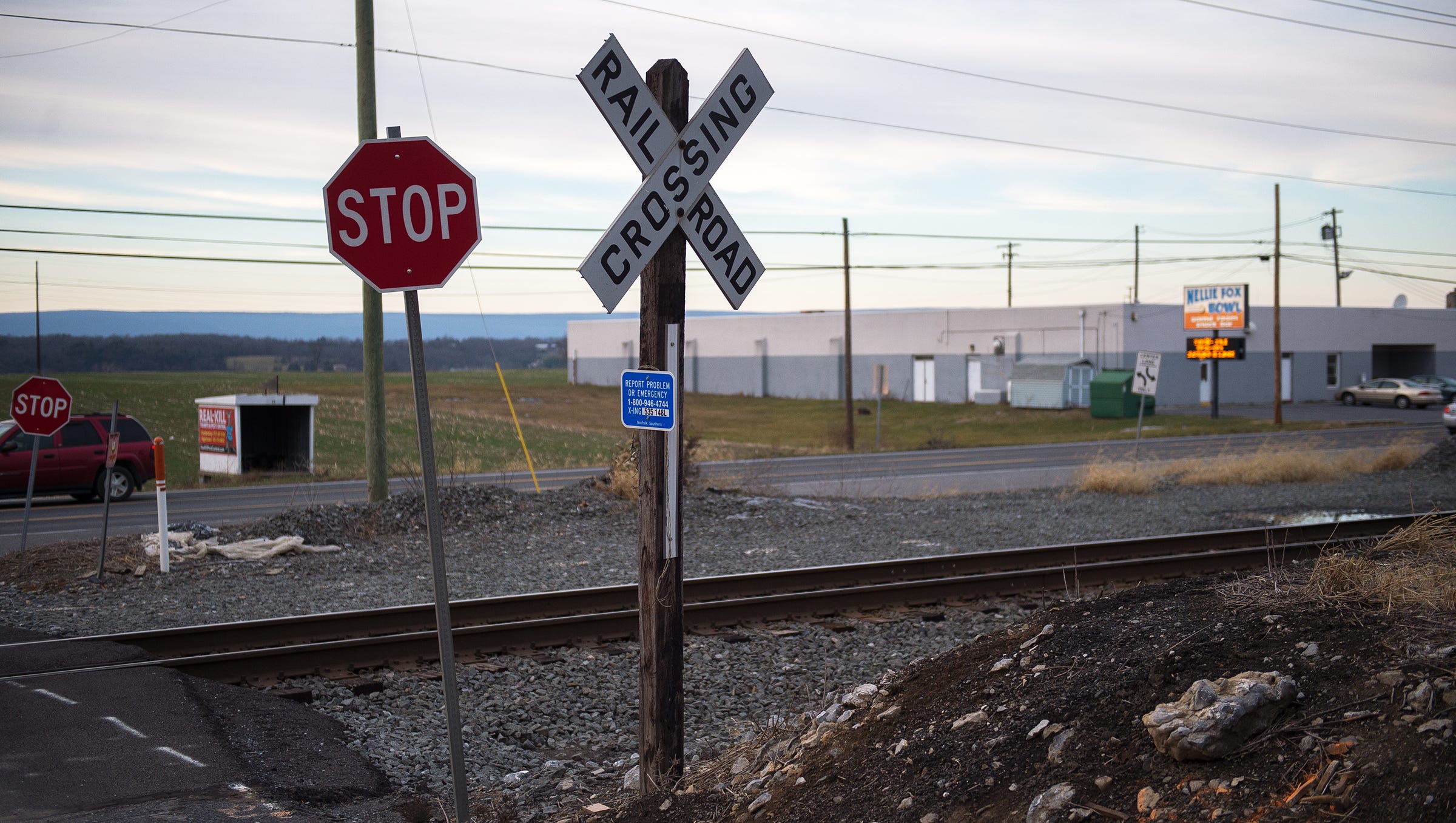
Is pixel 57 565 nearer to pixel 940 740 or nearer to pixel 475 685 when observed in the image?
pixel 475 685

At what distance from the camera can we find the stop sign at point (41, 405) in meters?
12.4

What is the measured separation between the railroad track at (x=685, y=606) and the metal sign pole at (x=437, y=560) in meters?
3.49

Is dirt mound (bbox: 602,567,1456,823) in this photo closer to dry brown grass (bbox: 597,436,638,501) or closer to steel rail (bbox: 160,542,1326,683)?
steel rail (bbox: 160,542,1326,683)

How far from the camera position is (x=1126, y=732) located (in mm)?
3928

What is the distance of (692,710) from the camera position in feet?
22.7

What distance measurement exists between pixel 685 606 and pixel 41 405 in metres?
8.57

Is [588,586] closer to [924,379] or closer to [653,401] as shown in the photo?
[653,401]

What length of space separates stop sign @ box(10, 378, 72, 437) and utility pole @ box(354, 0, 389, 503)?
3.70 m

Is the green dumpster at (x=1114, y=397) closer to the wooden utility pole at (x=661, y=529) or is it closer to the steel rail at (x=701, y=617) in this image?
the steel rail at (x=701, y=617)

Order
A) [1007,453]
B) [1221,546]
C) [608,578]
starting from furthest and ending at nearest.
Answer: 1. [1007,453]
2. [1221,546]
3. [608,578]

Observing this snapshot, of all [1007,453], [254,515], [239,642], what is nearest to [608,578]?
[239,642]

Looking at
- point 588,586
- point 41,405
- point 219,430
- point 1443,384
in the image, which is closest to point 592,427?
point 219,430

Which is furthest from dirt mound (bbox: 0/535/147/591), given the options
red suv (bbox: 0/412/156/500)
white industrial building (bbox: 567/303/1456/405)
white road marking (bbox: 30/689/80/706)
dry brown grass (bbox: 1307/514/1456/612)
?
white industrial building (bbox: 567/303/1456/405)

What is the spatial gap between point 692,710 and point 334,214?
404 cm
